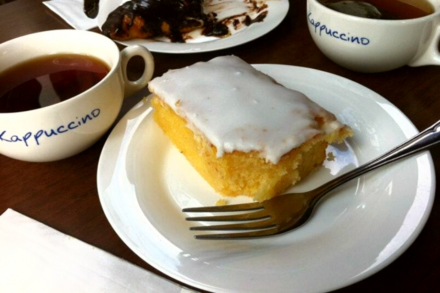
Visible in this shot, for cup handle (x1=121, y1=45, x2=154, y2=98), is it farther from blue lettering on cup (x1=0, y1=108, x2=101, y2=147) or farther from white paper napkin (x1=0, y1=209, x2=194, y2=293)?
white paper napkin (x1=0, y1=209, x2=194, y2=293)

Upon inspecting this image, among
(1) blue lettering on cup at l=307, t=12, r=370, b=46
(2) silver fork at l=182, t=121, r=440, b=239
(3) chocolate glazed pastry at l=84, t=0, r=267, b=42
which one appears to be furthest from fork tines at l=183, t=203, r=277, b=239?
(3) chocolate glazed pastry at l=84, t=0, r=267, b=42

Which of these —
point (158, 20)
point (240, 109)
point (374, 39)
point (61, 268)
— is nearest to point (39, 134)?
point (61, 268)

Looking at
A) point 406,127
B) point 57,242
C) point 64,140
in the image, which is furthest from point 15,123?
point 406,127

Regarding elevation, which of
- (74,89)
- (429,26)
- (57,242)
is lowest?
(57,242)

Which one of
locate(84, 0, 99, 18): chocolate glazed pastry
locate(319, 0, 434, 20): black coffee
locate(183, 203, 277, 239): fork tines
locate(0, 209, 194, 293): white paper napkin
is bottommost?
locate(0, 209, 194, 293): white paper napkin

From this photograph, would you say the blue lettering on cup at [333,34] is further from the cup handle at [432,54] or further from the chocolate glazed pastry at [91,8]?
the chocolate glazed pastry at [91,8]

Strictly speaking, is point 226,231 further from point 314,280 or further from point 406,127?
point 406,127
